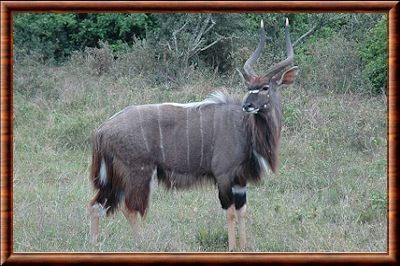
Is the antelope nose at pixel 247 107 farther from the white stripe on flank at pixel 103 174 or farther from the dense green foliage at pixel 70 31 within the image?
the dense green foliage at pixel 70 31

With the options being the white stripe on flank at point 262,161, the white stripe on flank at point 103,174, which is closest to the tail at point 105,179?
the white stripe on flank at point 103,174

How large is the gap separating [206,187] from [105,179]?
A: 76cm

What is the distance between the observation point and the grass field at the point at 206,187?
509 centimetres

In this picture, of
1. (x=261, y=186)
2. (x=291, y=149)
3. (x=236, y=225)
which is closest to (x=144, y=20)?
(x=291, y=149)

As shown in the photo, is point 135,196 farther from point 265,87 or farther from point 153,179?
point 265,87

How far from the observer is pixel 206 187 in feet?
18.6

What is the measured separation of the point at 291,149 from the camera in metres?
7.13

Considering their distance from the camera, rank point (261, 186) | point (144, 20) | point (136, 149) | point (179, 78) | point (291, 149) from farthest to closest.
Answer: point (144, 20)
point (179, 78)
point (291, 149)
point (261, 186)
point (136, 149)

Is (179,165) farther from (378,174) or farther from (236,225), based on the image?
(378,174)

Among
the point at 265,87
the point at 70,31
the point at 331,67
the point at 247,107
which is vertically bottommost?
the point at 247,107

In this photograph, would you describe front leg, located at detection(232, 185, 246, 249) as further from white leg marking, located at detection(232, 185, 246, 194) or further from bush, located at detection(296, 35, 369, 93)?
bush, located at detection(296, 35, 369, 93)

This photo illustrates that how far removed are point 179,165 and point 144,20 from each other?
627cm

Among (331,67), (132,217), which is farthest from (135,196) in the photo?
(331,67)

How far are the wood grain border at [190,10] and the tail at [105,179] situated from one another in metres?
2.05
